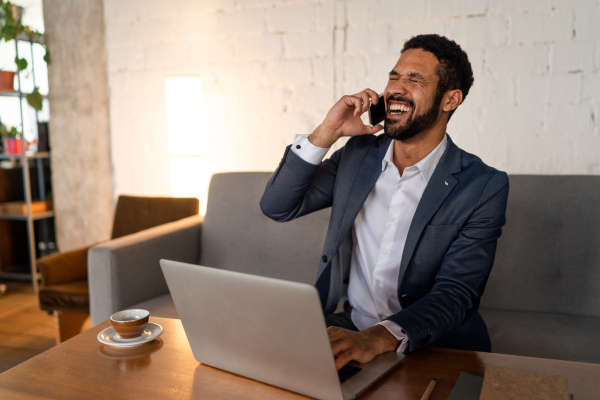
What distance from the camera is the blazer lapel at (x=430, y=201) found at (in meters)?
1.36

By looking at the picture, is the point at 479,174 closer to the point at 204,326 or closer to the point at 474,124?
the point at 204,326

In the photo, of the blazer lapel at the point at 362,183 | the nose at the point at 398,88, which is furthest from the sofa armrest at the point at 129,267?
the nose at the point at 398,88

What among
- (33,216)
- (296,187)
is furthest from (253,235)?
(33,216)

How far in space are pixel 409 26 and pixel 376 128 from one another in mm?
1154

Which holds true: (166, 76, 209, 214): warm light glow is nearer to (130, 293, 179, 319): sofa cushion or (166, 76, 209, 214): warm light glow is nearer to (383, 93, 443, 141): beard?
(130, 293, 179, 319): sofa cushion

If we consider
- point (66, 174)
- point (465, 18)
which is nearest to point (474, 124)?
point (465, 18)

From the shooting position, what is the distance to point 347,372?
922 mm

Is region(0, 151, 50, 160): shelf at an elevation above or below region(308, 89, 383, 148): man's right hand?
below

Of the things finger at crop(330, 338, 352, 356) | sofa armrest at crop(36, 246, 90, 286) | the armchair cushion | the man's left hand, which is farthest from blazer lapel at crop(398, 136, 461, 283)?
sofa armrest at crop(36, 246, 90, 286)

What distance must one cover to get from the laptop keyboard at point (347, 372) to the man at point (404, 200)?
1.14ft

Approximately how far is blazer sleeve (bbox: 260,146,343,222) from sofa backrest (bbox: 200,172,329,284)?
54cm

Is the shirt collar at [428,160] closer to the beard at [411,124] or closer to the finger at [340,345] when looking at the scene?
the beard at [411,124]

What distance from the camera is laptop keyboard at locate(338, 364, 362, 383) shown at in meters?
0.90

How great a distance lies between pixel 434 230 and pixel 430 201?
74 millimetres
